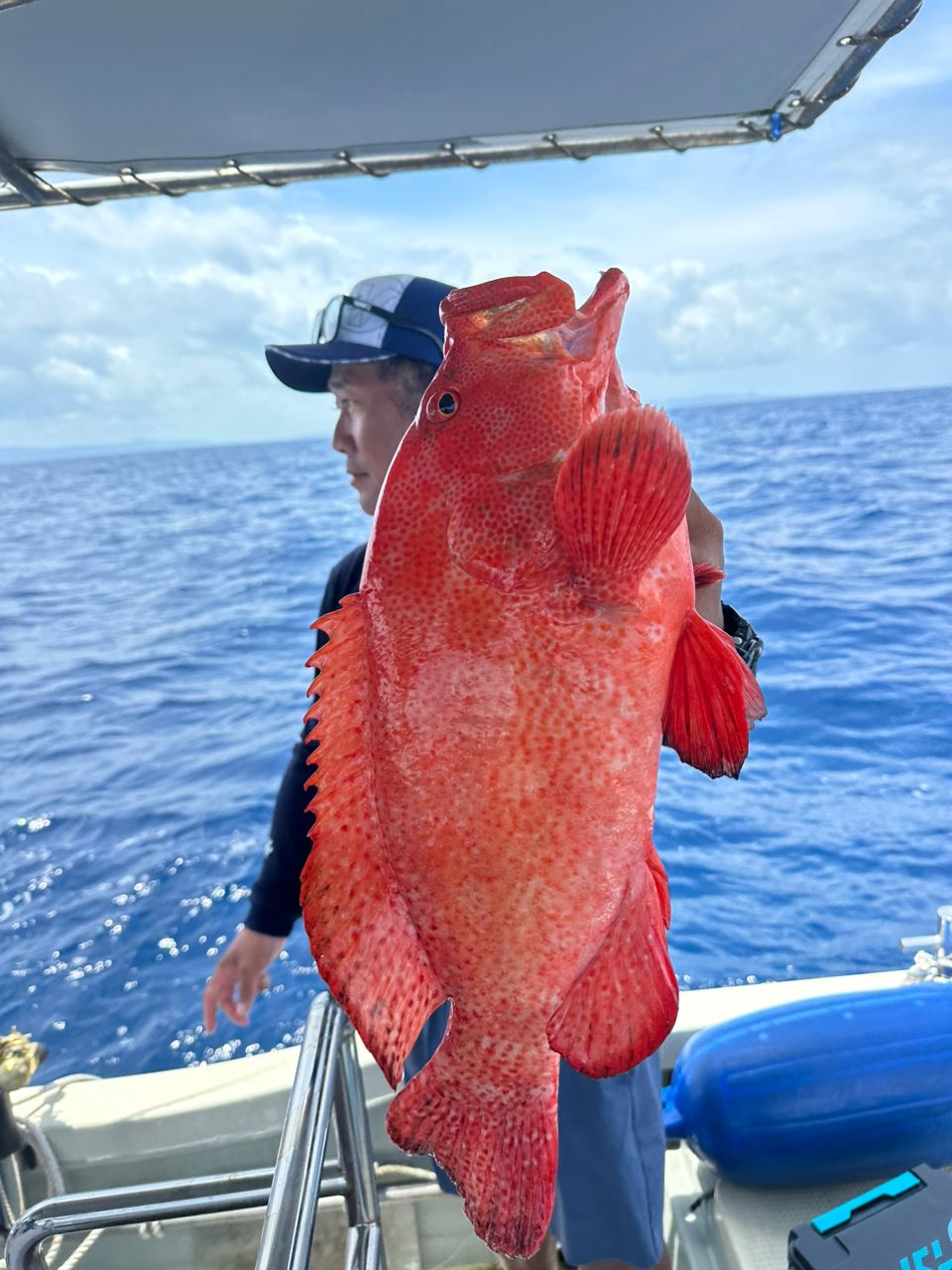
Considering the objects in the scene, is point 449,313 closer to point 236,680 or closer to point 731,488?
point 236,680

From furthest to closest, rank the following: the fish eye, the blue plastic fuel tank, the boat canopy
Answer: the blue plastic fuel tank
the boat canopy
the fish eye

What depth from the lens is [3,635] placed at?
15.0 meters

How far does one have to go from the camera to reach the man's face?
1.77 metres

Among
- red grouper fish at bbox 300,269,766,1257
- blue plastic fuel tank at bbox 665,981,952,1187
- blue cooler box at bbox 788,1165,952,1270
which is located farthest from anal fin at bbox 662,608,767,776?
blue plastic fuel tank at bbox 665,981,952,1187

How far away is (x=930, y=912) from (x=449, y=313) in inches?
334

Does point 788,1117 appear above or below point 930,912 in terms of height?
above

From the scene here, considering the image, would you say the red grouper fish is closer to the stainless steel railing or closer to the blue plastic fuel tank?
the stainless steel railing

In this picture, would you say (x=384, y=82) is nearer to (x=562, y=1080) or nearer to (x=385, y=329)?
(x=385, y=329)

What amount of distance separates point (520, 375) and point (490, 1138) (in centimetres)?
55

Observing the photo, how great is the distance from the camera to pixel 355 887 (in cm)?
69

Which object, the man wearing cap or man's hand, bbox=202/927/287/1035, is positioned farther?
man's hand, bbox=202/927/287/1035

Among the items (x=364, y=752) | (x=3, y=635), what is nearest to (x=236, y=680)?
(x=3, y=635)

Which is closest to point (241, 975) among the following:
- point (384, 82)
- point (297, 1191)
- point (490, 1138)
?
point (297, 1191)

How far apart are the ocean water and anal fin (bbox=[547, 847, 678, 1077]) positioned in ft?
23.7
